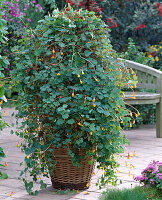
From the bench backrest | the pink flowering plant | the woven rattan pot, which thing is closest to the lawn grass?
the pink flowering plant

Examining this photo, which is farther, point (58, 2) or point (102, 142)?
point (58, 2)

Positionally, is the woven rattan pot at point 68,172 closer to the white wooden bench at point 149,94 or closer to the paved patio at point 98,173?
the paved patio at point 98,173

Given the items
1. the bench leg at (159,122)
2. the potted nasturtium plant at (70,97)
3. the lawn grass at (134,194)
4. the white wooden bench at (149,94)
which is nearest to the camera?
the lawn grass at (134,194)

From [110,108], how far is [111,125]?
0.44ft

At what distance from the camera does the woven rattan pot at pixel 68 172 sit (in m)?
3.25

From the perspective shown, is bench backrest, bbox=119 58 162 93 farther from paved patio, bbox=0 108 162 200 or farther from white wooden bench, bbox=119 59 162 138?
paved patio, bbox=0 108 162 200

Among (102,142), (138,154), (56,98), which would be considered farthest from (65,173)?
(138,154)

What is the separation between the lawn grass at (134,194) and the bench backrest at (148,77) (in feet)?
10.8

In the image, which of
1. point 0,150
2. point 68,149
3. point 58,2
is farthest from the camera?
point 58,2

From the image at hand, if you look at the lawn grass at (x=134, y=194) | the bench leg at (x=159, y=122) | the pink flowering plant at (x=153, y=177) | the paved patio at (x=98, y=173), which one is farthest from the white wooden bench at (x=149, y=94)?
the lawn grass at (x=134, y=194)

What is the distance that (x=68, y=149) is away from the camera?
3225mm

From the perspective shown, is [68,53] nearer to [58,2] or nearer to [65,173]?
[65,173]

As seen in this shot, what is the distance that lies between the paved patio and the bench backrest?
2.59ft

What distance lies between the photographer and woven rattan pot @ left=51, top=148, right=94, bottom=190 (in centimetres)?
325
